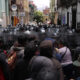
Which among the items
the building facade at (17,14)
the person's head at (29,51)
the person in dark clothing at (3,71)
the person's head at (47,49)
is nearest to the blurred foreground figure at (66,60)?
the person's head at (29,51)

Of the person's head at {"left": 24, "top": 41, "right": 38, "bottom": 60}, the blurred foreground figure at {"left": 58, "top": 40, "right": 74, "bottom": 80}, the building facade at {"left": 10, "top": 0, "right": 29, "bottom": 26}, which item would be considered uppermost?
the building facade at {"left": 10, "top": 0, "right": 29, "bottom": 26}

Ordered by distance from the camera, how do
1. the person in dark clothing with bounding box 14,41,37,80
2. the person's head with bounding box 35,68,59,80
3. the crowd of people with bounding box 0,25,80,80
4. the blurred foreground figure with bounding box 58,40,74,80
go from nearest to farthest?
the person's head with bounding box 35,68,59,80 < the crowd of people with bounding box 0,25,80,80 < the person in dark clothing with bounding box 14,41,37,80 < the blurred foreground figure with bounding box 58,40,74,80

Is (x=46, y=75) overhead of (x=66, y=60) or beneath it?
overhead

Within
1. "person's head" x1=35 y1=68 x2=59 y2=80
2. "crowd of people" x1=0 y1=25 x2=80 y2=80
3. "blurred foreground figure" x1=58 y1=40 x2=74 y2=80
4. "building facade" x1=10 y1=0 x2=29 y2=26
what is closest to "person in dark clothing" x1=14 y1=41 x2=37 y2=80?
"crowd of people" x1=0 y1=25 x2=80 y2=80

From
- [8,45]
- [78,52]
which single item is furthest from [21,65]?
[8,45]

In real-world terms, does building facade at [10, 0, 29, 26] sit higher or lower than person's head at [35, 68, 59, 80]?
higher

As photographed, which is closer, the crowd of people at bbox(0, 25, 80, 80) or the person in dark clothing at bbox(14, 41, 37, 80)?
the crowd of people at bbox(0, 25, 80, 80)

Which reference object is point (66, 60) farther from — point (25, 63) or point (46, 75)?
point (46, 75)

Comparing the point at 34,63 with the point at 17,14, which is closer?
the point at 34,63

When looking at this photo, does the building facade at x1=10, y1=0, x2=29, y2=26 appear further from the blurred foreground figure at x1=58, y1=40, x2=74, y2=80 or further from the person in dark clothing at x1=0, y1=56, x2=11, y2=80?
the person in dark clothing at x1=0, y1=56, x2=11, y2=80

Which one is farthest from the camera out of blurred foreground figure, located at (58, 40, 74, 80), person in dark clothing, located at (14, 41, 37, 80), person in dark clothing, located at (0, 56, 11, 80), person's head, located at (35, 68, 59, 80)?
blurred foreground figure, located at (58, 40, 74, 80)

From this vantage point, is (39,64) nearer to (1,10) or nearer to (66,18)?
(1,10)

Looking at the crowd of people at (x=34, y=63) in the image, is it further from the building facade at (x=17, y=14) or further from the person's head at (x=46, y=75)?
the building facade at (x=17, y=14)

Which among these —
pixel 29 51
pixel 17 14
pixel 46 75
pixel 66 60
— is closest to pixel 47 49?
pixel 29 51
